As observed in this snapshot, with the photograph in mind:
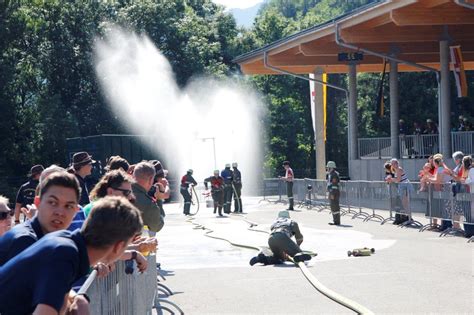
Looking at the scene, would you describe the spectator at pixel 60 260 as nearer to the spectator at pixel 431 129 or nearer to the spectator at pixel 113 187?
the spectator at pixel 113 187

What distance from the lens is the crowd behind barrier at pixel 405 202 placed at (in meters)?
21.5

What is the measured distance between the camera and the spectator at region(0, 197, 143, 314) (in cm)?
448

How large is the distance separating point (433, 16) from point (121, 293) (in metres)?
25.1

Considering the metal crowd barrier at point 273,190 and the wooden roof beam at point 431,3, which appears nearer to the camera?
the wooden roof beam at point 431,3

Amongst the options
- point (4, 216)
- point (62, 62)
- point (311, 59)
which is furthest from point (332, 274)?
point (62, 62)

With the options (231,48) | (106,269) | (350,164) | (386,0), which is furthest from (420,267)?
(231,48)

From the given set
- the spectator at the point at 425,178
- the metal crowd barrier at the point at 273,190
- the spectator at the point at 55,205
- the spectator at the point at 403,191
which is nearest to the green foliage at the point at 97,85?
the metal crowd barrier at the point at 273,190

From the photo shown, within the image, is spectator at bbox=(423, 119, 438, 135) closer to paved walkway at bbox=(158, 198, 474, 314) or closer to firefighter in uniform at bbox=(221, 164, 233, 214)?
firefighter in uniform at bbox=(221, 164, 233, 214)

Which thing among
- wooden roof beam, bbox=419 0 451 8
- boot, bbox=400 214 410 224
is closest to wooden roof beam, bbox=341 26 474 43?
wooden roof beam, bbox=419 0 451 8

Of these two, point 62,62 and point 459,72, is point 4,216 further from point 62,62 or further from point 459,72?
point 62,62

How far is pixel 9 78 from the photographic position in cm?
5397

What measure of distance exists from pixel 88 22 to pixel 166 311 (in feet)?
170

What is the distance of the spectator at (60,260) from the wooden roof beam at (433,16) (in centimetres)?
2670

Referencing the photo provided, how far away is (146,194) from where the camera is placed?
12.1m
